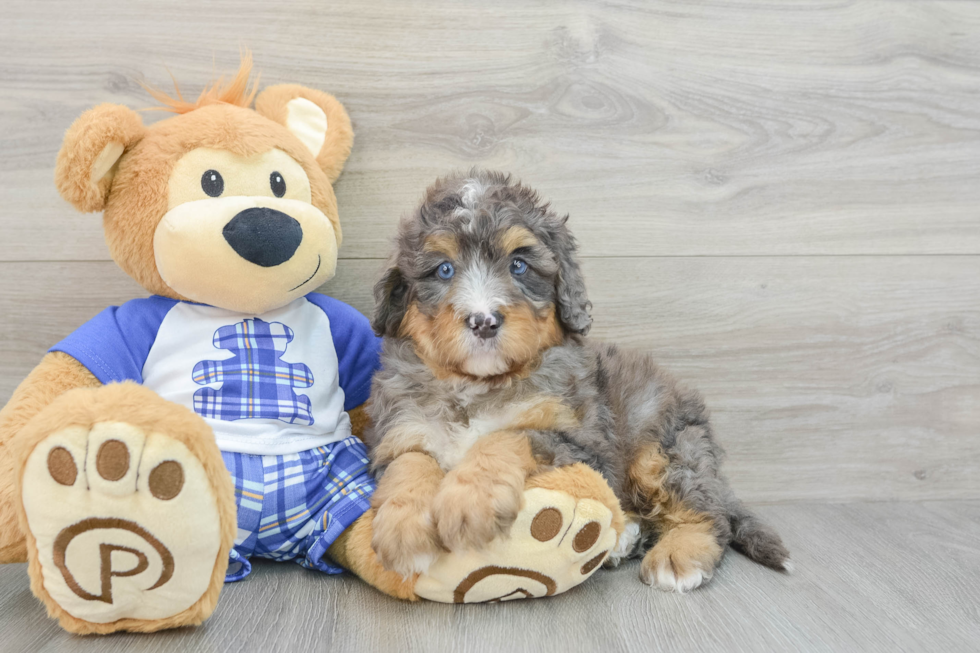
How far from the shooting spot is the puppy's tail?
216 centimetres

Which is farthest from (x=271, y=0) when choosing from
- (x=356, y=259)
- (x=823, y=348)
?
(x=823, y=348)

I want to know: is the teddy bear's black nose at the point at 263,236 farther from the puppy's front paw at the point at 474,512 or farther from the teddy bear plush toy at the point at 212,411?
the puppy's front paw at the point at 474,512

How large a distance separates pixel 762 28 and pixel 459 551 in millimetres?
2274

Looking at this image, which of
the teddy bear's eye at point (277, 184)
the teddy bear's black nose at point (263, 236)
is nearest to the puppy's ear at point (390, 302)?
the teddy bear's black nose at point (263, 236)

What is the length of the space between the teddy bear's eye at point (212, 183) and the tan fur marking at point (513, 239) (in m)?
0.83

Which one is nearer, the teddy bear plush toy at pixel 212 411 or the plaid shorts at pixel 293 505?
the teddy bear plush toy at pixel 212 411

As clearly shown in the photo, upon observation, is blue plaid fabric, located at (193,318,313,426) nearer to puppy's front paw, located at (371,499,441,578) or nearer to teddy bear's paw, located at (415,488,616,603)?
puppy's front paw, located at (371,499,441,578)

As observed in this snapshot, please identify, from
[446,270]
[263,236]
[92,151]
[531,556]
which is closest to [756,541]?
[531,556]

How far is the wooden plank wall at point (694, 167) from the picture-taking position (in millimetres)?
2459

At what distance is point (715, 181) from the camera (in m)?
2.70

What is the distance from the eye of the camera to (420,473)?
1815mm

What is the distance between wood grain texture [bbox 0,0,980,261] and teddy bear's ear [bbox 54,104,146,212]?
0.62 m

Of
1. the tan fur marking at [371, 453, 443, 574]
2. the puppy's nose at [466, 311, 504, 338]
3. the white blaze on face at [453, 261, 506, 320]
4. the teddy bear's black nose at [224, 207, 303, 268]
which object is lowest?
the tan fur marking at [371, 453, 443, 574]

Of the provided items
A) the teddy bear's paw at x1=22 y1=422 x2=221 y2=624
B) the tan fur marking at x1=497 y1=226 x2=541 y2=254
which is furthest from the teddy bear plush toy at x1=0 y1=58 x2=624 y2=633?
the tan fur marking at x1=497 y1=226 x2=541 y2=254
